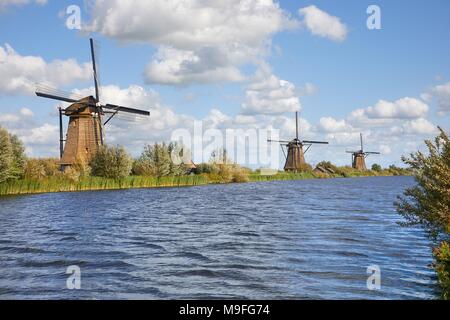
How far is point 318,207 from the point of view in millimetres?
28766

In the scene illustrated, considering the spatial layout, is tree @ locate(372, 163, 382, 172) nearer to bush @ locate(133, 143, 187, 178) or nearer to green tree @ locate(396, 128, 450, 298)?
bush @ locate(133, 143, 187, 178)

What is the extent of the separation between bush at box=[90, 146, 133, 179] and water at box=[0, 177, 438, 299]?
27.6 m

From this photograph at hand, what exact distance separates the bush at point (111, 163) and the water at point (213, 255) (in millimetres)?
27559

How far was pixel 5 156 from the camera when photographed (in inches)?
1494

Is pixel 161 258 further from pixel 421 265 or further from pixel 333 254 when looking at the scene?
pixel 421 265

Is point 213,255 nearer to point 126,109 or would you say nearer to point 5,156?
point 5,156

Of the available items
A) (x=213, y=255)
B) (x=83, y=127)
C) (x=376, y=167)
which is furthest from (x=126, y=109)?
(x=376, y=167)

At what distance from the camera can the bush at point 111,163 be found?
52.5 metres

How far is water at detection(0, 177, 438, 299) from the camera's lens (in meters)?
10.0

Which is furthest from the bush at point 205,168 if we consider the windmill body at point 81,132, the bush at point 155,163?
the windmill body at point 81,132

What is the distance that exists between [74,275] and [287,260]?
5.40 m

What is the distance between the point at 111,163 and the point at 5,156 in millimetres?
15336

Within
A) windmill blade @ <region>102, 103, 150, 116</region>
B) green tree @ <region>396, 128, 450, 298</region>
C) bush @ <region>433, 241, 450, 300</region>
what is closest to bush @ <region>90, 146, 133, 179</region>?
windmill blade @ <region>102, 103, 150, 116</region>

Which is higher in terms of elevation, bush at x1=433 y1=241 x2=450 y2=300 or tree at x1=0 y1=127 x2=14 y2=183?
tree at x1=0 y1=127 x2=14 y2=183
